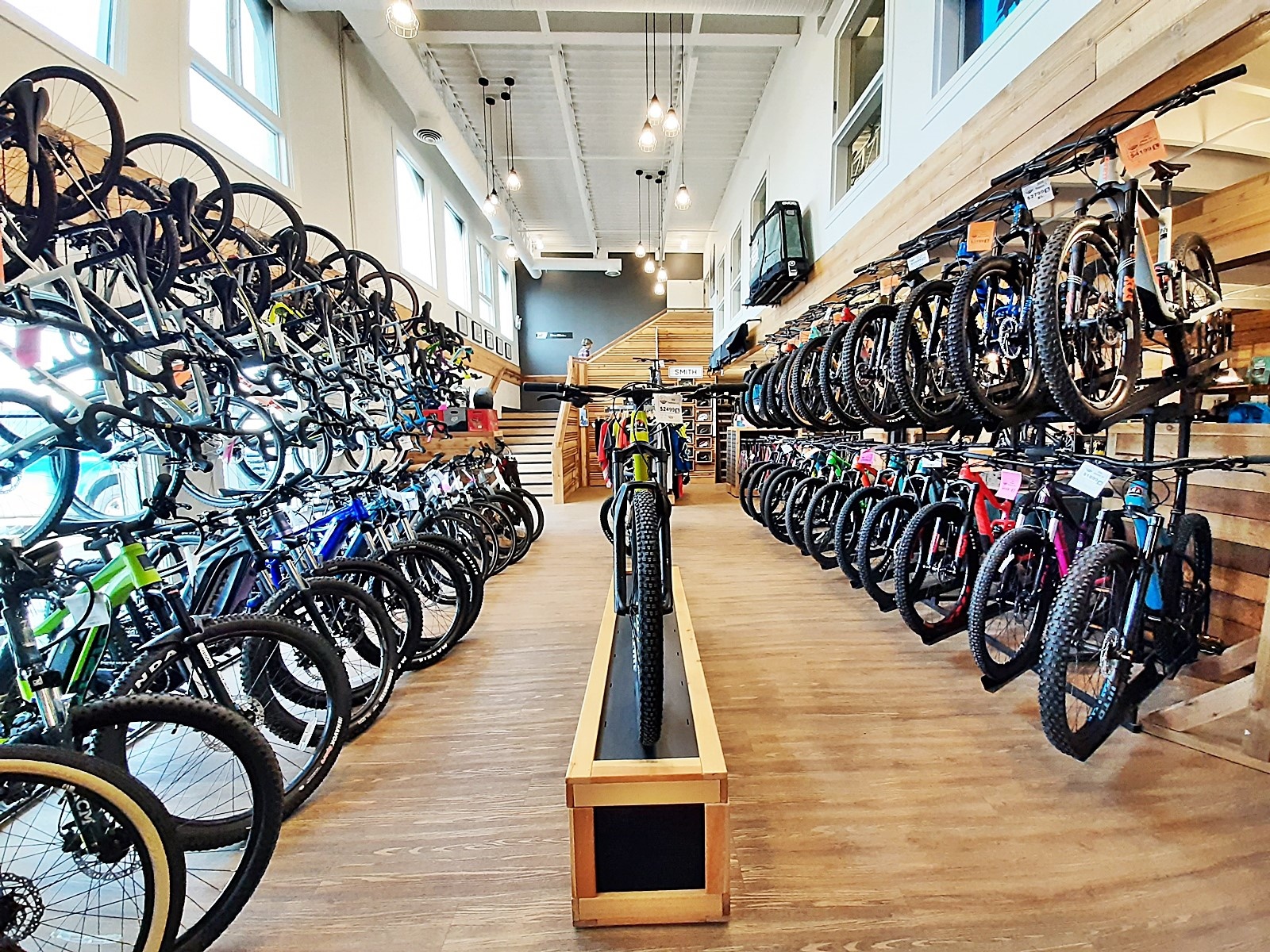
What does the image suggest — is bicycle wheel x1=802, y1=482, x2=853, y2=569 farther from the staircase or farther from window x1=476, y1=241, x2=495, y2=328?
window x1=476, y1=241, x2=495, y2=328

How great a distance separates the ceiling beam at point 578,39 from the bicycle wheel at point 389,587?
6.18 meters

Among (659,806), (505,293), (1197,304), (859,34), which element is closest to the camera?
(659,806)

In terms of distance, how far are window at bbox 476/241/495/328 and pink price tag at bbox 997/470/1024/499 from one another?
9721 millimetres

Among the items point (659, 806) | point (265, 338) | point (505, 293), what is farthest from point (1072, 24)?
point (505, 293)

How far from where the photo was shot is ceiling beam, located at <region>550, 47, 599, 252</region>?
21.3ft

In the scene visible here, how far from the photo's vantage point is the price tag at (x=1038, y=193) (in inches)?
78.3

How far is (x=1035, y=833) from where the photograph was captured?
149 cm

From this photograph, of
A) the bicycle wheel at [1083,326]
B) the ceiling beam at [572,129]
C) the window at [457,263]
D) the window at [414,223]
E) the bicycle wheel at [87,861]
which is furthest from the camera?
the window at [457,263]

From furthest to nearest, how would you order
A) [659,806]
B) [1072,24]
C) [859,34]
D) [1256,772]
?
[859,34], [1072,24], [1256,772], [659,806]

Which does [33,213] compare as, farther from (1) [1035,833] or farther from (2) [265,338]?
(1) [1035,833]

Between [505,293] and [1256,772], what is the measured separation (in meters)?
13.5

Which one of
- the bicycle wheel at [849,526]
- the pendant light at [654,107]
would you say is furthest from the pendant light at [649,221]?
the bicycle wheel at [849,526]

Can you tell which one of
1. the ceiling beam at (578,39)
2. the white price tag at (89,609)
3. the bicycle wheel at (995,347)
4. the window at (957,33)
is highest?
the ceiling beam at (578,39)

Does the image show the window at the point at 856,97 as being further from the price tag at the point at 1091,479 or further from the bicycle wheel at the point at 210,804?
the bicycle wheel at the point at 210,804
